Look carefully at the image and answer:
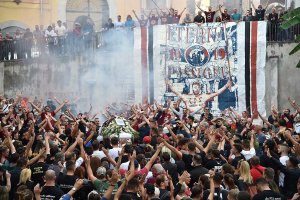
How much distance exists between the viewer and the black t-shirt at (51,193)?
875 centimetres

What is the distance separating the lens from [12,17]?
3325 centimetres

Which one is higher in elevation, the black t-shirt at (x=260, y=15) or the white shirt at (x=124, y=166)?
the black t-shirt at (x=260, y=15)

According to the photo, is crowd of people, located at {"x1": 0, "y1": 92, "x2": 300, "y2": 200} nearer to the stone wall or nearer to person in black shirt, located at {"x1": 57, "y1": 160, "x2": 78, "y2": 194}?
person in black shirt, located at {"x1": 57, "y1": 160, "x2": 78, "y2": 194}

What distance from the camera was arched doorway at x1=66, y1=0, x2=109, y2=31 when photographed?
3512 cm

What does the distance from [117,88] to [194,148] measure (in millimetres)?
14190

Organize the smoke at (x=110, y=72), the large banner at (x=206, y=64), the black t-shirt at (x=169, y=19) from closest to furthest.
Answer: the large banner at (x=206, y=64) < the smoke at (x=110, y=72) < the black t-shirt at (x=169, y=19)

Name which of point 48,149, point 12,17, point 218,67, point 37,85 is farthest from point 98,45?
point 48,149

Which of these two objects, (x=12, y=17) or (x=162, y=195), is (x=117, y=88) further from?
(x=162, y=195)

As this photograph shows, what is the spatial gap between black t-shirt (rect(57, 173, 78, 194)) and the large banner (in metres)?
12.4

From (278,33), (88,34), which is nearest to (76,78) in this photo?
(88,34)

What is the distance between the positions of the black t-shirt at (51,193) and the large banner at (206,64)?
1310 cm

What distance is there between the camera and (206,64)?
23.0 metres

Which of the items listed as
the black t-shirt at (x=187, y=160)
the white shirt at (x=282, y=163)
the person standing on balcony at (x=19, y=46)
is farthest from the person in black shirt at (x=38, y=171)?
the person standing on balcony at (x=19, y=46)

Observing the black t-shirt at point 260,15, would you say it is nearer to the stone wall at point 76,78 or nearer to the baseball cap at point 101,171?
the stone wall at point 76,78
